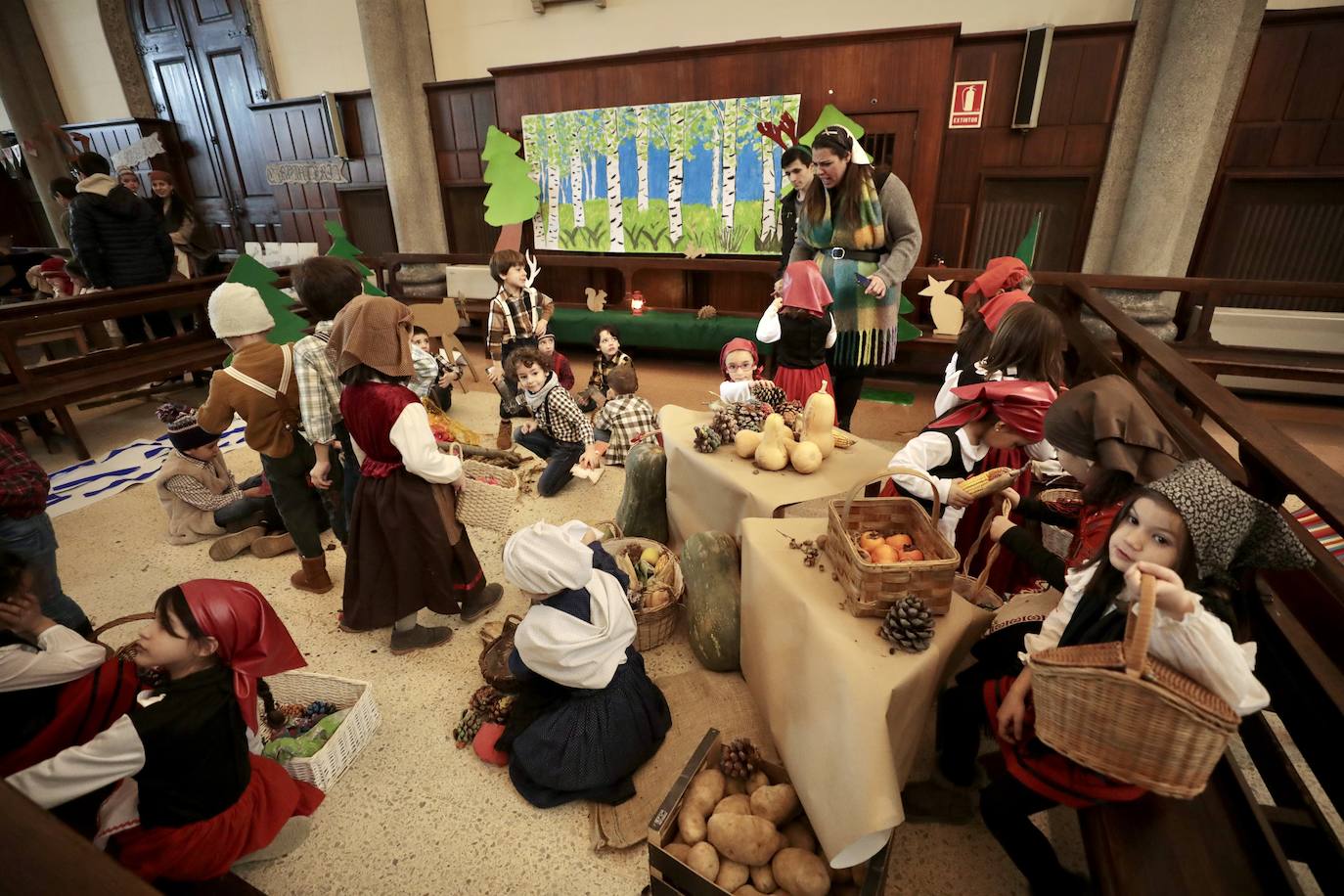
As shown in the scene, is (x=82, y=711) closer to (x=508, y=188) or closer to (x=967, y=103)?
(x=508, y=188)

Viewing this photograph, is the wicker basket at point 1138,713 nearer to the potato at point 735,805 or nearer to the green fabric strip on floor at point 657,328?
the potato at point 735,805

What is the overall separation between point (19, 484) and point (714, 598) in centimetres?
264

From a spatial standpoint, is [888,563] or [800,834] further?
[800,834]

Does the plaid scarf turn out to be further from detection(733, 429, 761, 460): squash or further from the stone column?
the stone column

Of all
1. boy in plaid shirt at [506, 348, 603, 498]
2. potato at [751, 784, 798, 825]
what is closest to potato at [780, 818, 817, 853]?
potato at [751, 784, 798, 825]

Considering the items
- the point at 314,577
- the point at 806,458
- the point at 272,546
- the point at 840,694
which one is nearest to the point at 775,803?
the point at 840,694

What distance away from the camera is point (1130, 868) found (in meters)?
1.25

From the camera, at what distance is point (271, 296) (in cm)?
320

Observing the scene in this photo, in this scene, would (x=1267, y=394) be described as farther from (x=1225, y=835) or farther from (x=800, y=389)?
(x=1225, y=835)

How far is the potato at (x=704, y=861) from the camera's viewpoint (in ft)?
5.22

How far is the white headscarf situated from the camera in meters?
1.88

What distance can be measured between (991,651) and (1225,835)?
62 centimetres

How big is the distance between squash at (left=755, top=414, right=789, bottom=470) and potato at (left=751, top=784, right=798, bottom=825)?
1.24m

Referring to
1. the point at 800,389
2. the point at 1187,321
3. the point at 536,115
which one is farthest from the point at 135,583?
the point at 1187,321
